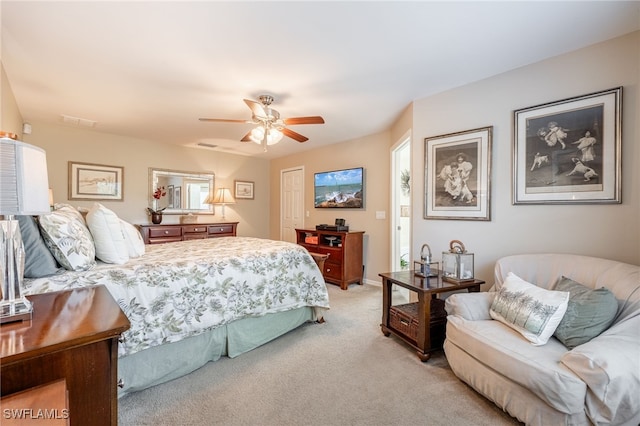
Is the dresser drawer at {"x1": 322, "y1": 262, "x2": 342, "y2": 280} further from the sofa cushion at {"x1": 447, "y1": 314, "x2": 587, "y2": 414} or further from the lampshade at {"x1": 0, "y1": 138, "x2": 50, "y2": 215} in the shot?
the lampshade at {"x1": 0, "y1": 138, "x2": 50, "y2": 215}

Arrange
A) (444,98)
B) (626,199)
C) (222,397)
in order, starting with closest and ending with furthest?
(222,397) → (626,199) → (444,98)

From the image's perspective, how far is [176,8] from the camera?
1.67m

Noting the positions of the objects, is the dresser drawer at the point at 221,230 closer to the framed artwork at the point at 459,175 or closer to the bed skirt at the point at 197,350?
the bed skirt at the point at 197,350

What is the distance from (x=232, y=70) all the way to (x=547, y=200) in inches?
110

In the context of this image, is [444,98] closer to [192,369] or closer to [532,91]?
[532,91]

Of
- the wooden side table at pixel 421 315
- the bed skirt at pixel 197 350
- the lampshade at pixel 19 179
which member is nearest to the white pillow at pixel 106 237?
the bed skirt at pixel 197 350

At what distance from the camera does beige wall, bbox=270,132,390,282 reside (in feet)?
14.0

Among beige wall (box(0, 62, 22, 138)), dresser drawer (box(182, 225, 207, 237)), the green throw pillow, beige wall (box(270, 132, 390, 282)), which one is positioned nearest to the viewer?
the green throw pillow

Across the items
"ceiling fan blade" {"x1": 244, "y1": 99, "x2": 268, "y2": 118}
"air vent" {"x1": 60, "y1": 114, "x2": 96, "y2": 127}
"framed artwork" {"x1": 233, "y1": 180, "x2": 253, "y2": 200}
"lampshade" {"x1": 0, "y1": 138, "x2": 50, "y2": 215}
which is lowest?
"lampshade" {"x1": 0, "y1": 138, "x2": 50, "y2": 215}

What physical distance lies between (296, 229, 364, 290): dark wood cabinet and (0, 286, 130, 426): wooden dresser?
134 inches

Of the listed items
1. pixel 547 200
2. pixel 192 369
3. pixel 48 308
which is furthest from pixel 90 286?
pixel 547 200

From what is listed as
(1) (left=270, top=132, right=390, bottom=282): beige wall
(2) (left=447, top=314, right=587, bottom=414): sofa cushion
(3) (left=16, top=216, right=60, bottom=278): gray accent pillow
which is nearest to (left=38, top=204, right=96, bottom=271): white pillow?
(3) (left=16, top=216, right=60, bottom=278): gray accent pillow

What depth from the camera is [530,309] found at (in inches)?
67.4

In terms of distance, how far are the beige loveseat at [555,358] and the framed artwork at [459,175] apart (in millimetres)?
688
